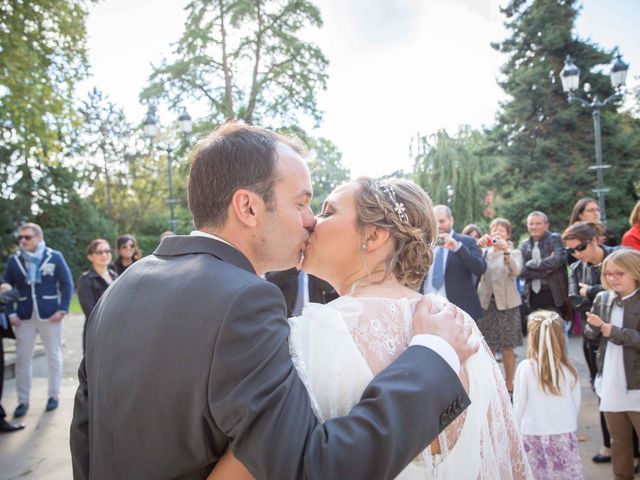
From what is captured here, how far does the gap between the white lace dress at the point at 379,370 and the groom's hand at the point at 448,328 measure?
0.07m

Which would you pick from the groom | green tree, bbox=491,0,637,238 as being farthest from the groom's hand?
green tree, bbox=491,0,637,238

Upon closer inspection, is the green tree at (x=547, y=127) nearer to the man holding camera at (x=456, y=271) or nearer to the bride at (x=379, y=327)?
the man holding camera at (x=456, y=271)

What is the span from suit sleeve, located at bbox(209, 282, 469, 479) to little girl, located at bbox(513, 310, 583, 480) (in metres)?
2.94

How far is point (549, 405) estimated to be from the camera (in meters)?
3.75

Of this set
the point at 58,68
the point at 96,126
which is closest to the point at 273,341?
the point at 58,68

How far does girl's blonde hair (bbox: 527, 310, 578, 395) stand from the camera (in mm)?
3756

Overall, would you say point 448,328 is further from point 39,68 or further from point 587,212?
point 39,68

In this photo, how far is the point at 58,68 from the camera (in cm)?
1022

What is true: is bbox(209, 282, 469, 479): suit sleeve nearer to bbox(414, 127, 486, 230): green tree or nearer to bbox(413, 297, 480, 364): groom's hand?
bbox(413, 297, 480, 364): groom's hand

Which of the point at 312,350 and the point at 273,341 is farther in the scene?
the point at 312,350

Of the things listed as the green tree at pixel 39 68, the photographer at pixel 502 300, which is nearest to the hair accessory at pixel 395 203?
the photographer at pixel 502 300

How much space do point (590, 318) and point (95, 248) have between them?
5609 mm

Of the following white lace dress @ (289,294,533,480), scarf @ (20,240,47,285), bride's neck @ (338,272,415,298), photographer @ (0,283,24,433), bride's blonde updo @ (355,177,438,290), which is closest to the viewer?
white lace dress @ (289,294,533,480)

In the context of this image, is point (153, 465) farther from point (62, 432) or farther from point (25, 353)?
point (25, 353)
